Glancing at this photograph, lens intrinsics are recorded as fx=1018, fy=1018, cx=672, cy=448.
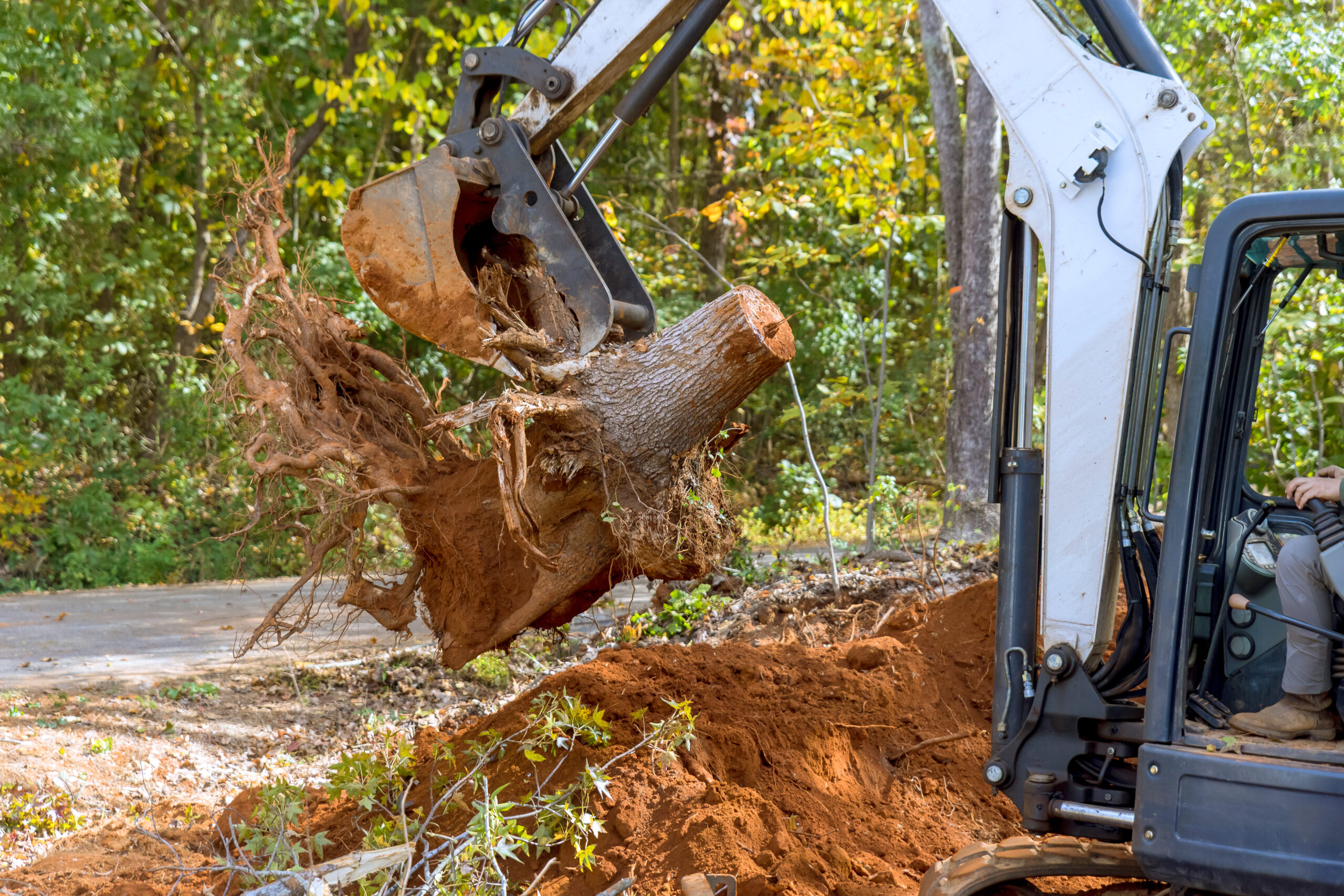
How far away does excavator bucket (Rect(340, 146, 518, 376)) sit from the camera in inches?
147

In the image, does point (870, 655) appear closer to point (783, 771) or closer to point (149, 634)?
point (783, 771)

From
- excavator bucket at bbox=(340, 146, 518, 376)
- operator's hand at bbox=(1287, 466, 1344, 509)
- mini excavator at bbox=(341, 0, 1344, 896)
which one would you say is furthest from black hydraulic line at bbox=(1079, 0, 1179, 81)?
excavator bucket at bbox=(340, 146, 518, 376)

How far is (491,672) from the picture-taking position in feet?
18.7

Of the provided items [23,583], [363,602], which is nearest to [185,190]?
[23,583]

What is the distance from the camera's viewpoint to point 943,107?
8289mm

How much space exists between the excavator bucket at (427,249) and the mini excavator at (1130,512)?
1.83 m

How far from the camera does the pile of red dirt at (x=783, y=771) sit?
3182mm

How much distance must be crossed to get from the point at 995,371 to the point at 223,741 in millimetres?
4063

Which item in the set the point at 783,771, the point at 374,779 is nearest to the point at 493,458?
the point at 374,779

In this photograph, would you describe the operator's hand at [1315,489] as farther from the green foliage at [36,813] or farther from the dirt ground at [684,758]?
the green foliage at [36,813]

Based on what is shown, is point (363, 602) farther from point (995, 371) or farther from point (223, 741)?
point (995, 371)

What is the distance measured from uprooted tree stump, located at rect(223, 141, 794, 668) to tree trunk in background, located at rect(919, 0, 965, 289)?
483 cm

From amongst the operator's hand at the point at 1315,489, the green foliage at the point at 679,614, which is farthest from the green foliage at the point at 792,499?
the operator's hand at the point at 1315,489

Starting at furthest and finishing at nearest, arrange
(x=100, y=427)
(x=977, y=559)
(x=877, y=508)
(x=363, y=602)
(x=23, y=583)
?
(x=100, y=427)
(x=23, y=583)
(x=877, y=508)
(x=977, y=559)
(x=363, y=602)
